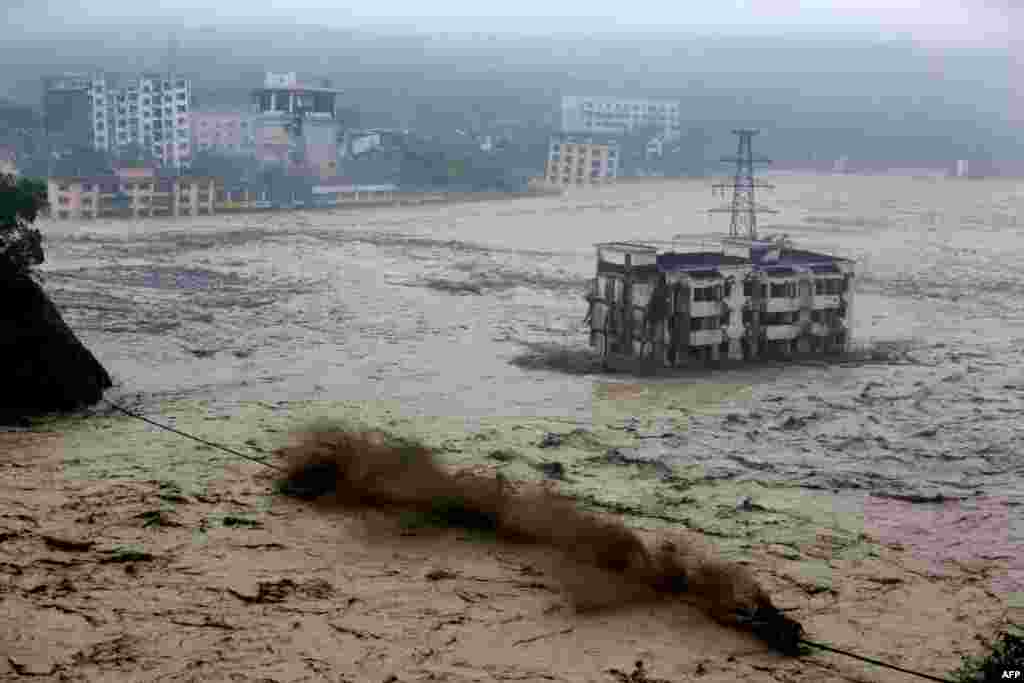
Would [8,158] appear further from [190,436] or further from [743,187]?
[190,436]

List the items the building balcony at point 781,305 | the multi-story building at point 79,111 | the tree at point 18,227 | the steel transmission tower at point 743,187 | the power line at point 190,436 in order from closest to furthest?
the power line at point 190,436, the tree at point 18,227, the building balcony at point 781,305, the steel transmission tower at point 743,187, the multi-story building at point 79,111

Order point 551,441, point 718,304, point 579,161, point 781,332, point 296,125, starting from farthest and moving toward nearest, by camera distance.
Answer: point 579,161, point 296,125, point 781,332, point 718,304, point 551,441

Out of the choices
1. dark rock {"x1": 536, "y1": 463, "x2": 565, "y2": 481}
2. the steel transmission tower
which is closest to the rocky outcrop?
dark rock {"x1": 536, "y1": 463, "x2": 565, "y2": 481}

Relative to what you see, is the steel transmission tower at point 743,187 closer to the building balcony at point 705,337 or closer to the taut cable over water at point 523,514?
the building balcony at point 705,337

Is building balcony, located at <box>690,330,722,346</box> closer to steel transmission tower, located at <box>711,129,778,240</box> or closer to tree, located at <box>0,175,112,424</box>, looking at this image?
steel transmission tower, located at <box>711,129,778,240</box>

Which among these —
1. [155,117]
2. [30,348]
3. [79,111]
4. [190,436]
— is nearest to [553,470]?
[190,436]

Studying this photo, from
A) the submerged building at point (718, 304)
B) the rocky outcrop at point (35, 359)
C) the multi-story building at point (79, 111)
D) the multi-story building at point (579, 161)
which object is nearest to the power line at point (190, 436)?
the rocky outcrop at point (35, 359)

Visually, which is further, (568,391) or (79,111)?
(79,111)
